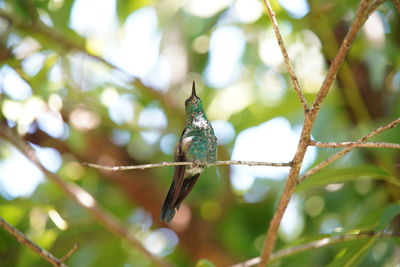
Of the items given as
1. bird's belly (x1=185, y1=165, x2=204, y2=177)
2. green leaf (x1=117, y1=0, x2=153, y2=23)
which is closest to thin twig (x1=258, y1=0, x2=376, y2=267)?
bird's belly (x1=185, y1=165, x2=204, y2=177)

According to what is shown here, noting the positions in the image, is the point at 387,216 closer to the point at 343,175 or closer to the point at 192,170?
the point at 343,175

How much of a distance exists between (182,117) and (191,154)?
134 centimetres

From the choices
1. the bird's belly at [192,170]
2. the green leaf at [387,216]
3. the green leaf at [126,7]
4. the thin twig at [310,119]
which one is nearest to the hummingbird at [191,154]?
the bird's belly at [192,170]

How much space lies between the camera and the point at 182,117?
4570mm

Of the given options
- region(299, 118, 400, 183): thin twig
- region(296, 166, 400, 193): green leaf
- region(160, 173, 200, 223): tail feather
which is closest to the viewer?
region(299, 118, 400, 183): thin twig

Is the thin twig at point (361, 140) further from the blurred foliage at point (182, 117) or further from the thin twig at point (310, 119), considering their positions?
the blurred foliage at point (182, 117)

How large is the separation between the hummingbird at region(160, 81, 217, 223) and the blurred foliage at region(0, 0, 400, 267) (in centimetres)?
74

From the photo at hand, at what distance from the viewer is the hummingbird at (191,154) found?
294 centimetres

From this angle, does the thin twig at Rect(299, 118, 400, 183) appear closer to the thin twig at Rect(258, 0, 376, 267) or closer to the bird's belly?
the thin twig at Rect(258, 0, 376, 267)

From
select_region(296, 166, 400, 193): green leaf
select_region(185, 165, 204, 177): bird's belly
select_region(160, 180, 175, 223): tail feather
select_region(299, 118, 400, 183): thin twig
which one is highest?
select_region(185, 165, 204, 177): bird's belly

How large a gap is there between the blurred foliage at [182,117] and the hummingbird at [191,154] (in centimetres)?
74

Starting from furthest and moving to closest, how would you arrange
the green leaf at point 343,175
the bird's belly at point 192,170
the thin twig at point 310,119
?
1. the bird's belly at point 192,170
2. the green leaf at point 343,175
3. the thin twig at point 310,119

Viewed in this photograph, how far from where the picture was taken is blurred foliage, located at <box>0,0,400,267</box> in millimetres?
4074

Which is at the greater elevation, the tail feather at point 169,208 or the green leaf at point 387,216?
the tail feather at point 169,208
